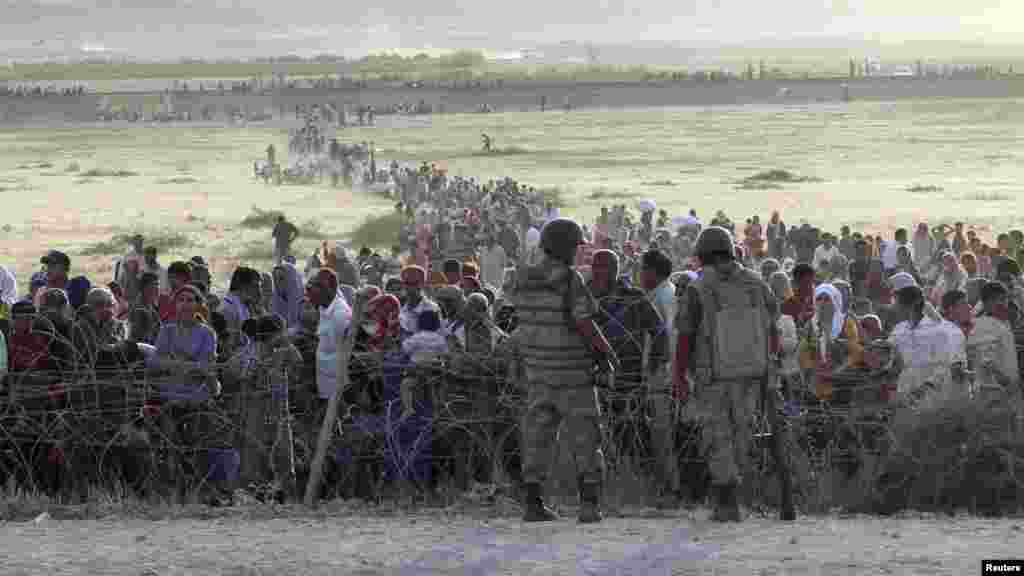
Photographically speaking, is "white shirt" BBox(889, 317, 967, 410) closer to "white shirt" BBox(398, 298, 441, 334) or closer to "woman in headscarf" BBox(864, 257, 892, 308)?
"white shirt" BBox(398, 298, 441, 334)

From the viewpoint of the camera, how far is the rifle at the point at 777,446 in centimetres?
854

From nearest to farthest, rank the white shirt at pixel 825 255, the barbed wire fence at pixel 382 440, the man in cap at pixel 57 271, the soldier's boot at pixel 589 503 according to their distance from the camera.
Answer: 1. the soldier's boot at pixel 589 503
2. the barbed wire fence at pixel 382 440
3. the man in cap at pixel 57 271
4. the white shirt at pixel 825 255

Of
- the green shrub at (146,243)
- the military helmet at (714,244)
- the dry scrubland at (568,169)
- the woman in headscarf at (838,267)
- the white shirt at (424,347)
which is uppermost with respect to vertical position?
the military helmet at (714,244)

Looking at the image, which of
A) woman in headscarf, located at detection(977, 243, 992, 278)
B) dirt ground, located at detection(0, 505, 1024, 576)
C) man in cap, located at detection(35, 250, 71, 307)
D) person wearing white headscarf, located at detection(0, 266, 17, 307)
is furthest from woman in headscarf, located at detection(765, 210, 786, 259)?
dirt ground, located at detection(0, 505, 1024, 576)

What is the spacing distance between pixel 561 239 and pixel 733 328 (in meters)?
0.86

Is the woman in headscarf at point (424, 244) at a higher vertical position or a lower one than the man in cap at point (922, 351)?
lower

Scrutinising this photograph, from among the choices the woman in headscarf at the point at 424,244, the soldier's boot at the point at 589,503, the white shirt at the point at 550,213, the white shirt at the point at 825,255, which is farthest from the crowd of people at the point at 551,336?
the white shirt at the point at 550,213

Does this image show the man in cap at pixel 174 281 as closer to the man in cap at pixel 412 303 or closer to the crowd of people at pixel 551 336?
the crowd of people at pixel 551 336

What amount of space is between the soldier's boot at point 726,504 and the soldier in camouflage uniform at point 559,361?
0.54 metres

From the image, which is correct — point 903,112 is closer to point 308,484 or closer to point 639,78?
point 639,78

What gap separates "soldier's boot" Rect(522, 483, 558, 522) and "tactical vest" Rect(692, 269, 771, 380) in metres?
0.91

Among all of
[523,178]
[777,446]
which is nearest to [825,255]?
[777,446]

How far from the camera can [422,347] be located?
961 centimetres

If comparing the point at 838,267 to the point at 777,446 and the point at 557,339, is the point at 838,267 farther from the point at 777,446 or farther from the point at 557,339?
the point at 557,339
